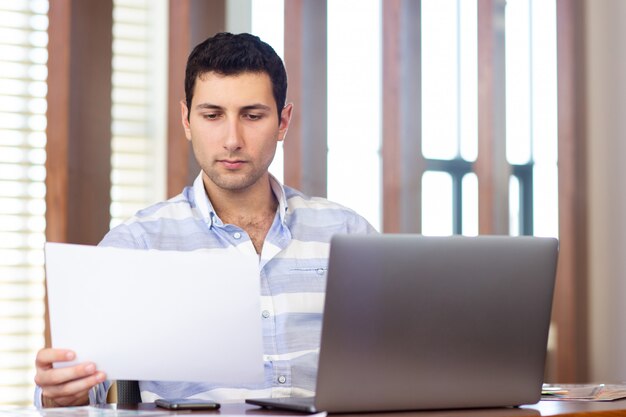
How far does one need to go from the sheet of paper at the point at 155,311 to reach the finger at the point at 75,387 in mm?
17

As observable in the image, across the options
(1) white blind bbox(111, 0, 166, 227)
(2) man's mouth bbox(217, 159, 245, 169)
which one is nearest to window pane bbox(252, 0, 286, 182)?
(1) white blind bbox(111, 0, 166, 227)

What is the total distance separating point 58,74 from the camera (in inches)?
98.6

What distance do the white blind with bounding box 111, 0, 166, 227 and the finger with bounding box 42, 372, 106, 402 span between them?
4.66 ft

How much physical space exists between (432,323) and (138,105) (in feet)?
5.73

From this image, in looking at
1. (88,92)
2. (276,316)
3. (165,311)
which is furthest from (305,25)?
(165,311)

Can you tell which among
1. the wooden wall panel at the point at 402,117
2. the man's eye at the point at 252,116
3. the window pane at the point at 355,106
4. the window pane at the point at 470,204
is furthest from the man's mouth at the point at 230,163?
the window pane at the point at 470,204

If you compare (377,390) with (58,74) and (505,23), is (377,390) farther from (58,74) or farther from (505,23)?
(505,23)

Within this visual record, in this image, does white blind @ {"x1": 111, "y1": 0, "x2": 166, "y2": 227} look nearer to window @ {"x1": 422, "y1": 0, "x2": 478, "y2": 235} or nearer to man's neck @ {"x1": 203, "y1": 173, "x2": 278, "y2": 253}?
man's neck @ {"x1": 203, "y1": 173, "x2": 278, "y2": 253}

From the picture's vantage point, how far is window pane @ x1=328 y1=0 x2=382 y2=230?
295 centimetres

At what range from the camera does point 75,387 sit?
1.23m

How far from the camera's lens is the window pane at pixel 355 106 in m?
2.95

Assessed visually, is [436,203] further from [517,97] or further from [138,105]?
Answer: [138,105]

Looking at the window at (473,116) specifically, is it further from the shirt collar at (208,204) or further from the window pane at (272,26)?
the shirt collar at (208,204)

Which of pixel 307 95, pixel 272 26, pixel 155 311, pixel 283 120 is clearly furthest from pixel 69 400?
pixel 272 26
